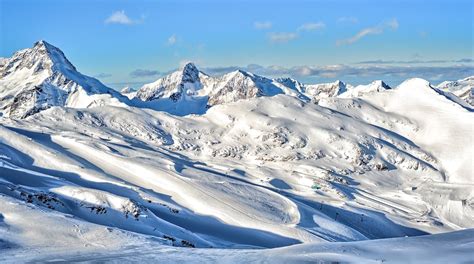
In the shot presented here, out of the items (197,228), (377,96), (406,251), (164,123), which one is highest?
(377,96)

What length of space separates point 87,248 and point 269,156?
90944 millimetres

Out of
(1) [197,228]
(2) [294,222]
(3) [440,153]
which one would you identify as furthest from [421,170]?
(1) [197,228]

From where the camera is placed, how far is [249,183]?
310 ft

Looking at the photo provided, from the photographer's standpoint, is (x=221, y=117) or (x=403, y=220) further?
(x=221, y=117)

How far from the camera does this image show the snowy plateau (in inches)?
1203

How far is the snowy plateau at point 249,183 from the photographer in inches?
1203

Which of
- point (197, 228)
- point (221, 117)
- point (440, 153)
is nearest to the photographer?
point (197, 228)

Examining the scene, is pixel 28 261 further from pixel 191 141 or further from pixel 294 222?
pixel 191 141

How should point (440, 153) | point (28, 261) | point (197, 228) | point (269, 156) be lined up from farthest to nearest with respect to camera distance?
point (440, 153) → point (269, 156) → point (197, 228) → point (28, 261)

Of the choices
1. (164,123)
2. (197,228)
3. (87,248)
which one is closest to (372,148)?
(164,123)

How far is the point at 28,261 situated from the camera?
92.0 ft

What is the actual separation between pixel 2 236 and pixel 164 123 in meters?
104

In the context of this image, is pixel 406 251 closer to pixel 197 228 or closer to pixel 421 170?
pixel 197 228

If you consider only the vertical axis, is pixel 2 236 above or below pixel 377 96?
below
